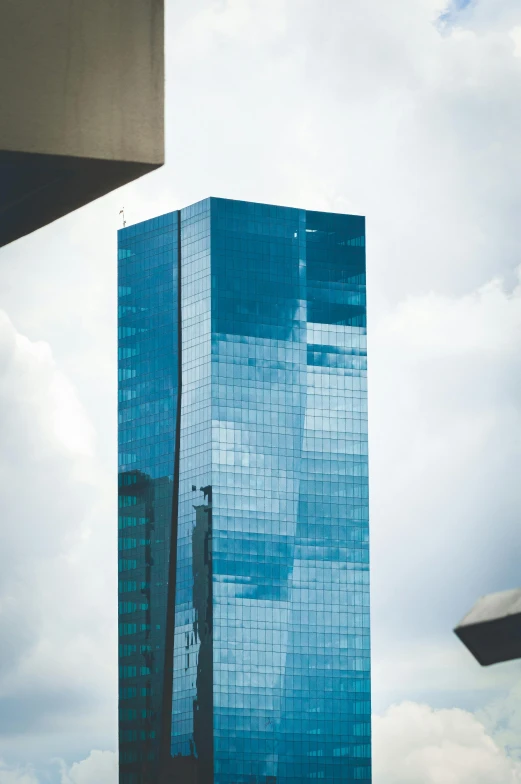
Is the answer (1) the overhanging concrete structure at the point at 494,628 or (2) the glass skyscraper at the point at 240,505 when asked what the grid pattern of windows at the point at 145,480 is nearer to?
(2) the glass skyscraper at the point at 240,505

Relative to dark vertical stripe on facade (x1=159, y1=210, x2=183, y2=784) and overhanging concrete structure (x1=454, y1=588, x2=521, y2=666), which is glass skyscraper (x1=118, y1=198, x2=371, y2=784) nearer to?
dark vertical stripe on facade (x1=159, y1=210, x2=183, y2=784)

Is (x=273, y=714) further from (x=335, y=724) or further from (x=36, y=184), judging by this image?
(x=36, y=184)

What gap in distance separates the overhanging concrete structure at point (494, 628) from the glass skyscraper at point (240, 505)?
9534 centimetres

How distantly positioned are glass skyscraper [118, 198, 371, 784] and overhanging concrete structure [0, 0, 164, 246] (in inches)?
3751

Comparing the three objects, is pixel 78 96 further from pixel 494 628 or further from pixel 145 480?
pixel 145 480

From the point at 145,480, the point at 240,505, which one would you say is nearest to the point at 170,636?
the point at 240,505

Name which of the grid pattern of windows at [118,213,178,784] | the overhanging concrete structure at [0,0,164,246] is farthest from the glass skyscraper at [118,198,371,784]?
the overhanging concrete structure at [0,0,164,246]

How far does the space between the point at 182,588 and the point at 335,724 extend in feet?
40.0

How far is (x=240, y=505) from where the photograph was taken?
103125 millimetres

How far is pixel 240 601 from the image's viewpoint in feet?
332

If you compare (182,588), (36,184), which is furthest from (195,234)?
(36,184)

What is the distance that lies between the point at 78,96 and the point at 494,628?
6.46 ft

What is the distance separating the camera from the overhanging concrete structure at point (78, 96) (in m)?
5.29

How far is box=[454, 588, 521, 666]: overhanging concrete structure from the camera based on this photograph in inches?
199
